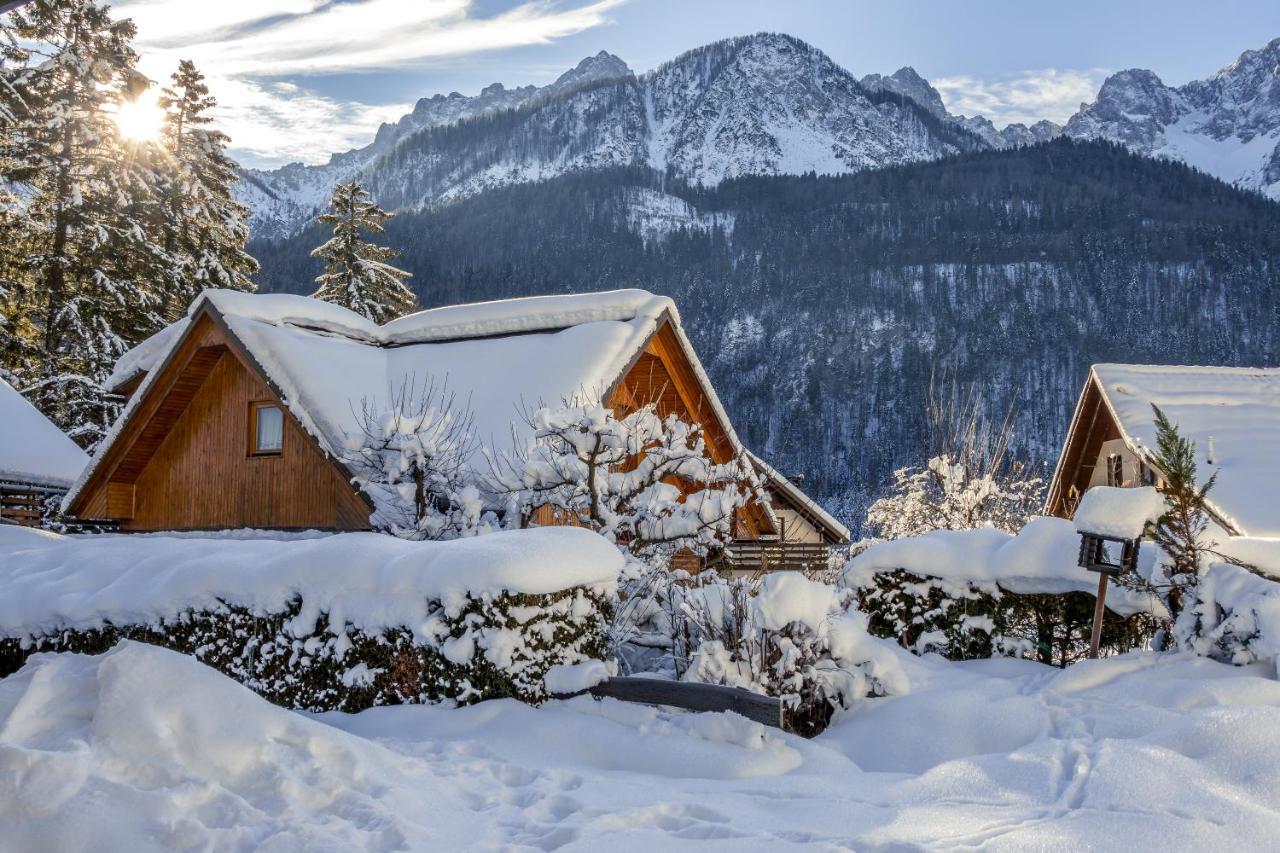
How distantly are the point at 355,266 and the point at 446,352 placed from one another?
60.7 feet

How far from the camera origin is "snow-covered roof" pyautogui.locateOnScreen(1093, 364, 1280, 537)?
18.4m

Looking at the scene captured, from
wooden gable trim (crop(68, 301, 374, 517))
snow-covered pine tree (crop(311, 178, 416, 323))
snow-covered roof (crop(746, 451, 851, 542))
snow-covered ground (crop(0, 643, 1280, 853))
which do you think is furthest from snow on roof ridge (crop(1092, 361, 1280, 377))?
snow-covered pine tree (crop(311, 178, 416, 323))

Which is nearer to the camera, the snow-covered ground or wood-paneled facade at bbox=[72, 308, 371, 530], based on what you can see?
the snow-covered ground

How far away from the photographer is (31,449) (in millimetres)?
21141

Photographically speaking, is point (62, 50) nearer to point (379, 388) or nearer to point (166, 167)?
point (166, 167)

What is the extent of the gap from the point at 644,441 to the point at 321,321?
28.3ft

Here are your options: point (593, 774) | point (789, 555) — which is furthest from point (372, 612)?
point (789, 555)

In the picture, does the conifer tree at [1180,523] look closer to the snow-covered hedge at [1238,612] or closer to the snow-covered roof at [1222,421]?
the snow-covered hedge at [1238,612]

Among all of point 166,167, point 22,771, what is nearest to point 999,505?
point 22,771

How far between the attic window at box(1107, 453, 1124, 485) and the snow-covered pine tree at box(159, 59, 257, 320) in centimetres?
2604

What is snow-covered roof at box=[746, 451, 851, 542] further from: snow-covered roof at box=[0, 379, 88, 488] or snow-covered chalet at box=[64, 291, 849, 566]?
snow-covered roof at box=[0, 379, 88, 488]

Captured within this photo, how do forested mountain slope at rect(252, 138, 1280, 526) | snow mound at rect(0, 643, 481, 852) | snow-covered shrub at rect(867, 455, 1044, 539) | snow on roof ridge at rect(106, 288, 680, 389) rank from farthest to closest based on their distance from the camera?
forested mountain slope at rect(252, 138, 1280, 526), snow-covered shrub at rect(867, 455, 1044, 539), snow on roof ridge at rect(106, 288, 680, 389), snow mound at rect(0, 643, 481, 852)

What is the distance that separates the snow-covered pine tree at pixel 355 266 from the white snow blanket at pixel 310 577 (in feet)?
82.7

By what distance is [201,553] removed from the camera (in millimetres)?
8336
